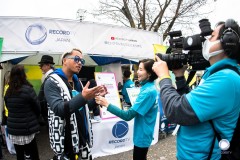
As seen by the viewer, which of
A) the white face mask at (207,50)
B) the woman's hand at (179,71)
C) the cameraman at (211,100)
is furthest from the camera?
the woman's hand at (179,71)

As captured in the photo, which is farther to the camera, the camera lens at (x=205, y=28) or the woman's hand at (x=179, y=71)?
the woman's hand at (x=179, y=71)

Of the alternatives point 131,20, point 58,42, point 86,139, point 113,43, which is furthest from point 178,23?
point 86,139

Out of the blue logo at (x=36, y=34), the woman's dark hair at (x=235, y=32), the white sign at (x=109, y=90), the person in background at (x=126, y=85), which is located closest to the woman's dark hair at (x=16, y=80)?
the white sign at (x=109, y=90)

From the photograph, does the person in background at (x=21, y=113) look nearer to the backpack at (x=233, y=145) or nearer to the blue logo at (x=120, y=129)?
the blue logo at (x=120, y=129)

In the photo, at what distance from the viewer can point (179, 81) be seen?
1.81m

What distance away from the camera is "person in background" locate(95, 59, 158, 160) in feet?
9.13

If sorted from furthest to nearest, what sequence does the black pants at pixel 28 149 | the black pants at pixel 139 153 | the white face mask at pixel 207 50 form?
the black pants at pixel 28 149, the black pants at pixel 139 153, the white face mask at pixel 207 50

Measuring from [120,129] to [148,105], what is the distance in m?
2.56

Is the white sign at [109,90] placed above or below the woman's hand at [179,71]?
below

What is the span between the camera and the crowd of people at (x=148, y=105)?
1.21m

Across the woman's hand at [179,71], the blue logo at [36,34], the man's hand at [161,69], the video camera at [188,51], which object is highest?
the blue logo at [36,34]

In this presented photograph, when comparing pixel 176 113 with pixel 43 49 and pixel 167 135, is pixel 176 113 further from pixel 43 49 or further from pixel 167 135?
pixel 167 135

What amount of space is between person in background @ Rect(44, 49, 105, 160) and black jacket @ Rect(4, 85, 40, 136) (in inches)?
65.9

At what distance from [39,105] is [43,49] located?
2.26m
